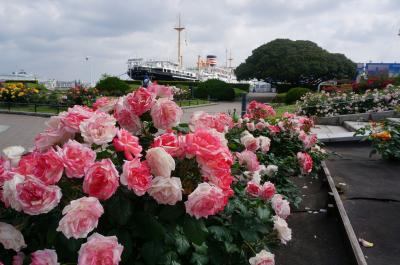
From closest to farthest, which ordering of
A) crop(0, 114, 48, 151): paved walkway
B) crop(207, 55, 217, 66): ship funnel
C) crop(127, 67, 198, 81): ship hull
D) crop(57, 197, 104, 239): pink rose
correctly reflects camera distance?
crop(57, 197, 104, 239): pink rose < crop(0, 114, 48, 151): paved walkway < crop(127, 67, 198, 81): ship hull < crop(207, 55, 217, 66): ship funnel

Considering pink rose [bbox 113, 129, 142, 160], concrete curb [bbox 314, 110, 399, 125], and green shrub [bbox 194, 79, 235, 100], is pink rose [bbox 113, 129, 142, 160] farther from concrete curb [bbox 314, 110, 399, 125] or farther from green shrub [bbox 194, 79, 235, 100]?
green shrub [bbox 194, 79, 235, 100]

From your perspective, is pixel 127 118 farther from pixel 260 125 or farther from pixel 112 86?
pixel 112 86

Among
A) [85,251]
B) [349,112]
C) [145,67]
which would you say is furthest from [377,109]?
[145,67]

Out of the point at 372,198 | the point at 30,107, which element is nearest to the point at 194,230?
the point at 372,198

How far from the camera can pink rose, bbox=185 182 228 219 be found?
4.95 feet

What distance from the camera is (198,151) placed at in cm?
159

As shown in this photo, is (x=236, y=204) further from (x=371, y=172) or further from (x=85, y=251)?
(x=371, y=172)

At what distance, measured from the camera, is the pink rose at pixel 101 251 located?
1.35m

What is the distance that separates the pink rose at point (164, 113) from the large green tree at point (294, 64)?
1484 inches

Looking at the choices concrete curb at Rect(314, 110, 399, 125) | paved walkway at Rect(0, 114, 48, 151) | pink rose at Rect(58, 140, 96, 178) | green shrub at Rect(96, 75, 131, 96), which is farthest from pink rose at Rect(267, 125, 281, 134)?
green shrub at Rect(96, 75, 131, 96)

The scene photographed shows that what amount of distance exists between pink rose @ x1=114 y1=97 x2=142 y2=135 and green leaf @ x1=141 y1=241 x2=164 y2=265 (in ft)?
1.80

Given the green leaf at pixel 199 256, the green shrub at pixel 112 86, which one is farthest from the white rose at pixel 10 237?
the green shrub at pixel 112 86

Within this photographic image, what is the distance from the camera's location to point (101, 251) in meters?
1.37

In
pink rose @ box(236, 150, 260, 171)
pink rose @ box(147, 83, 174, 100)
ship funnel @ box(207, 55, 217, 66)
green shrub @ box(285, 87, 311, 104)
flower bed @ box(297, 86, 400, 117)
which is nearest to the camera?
pink rose @ box(147, 83, 174, 100)
